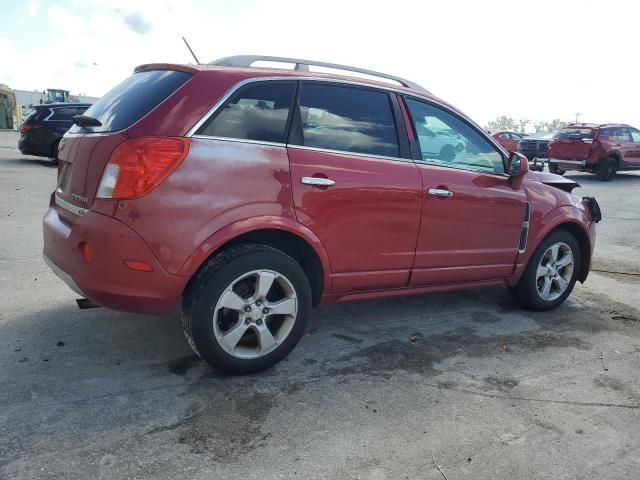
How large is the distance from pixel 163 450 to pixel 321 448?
0.73m

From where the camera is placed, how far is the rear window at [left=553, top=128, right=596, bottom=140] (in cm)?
1786

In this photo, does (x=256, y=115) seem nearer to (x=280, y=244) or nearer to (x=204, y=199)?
(x=204, y=199)

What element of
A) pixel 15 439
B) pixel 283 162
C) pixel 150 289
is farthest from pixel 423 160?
pixel 15 439

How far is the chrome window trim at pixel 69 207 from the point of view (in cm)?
312

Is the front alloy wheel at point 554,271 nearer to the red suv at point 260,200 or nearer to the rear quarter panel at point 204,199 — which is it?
the red suv at point 260,200

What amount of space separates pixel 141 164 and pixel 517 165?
117 inches

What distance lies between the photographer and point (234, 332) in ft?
10.6

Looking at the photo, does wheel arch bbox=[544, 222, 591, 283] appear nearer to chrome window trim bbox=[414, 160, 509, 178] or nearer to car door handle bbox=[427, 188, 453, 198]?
chrome window trim bbox=[414, 160, 509, 178]

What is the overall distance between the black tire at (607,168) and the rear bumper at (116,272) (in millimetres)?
17912

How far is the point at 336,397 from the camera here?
3.15 m

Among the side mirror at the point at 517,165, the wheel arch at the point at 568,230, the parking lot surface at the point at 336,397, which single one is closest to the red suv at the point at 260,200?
the side mirror at the point at 517,165

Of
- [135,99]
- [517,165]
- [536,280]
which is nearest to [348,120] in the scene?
[135,99]

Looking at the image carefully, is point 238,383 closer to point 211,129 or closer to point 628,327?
point 211,129

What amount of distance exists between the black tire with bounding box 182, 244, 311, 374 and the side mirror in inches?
84.3
